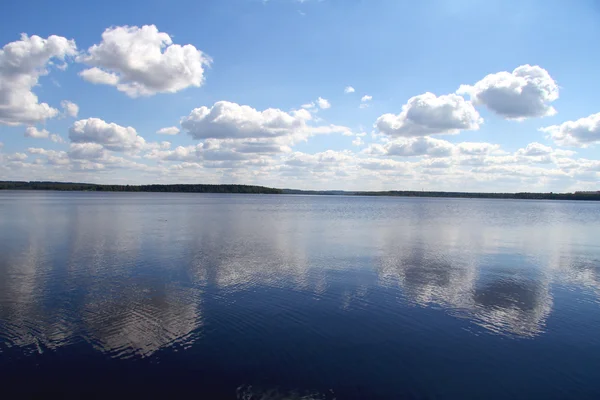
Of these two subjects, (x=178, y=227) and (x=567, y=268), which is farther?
(x=178, y=227)

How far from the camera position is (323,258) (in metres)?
18.7

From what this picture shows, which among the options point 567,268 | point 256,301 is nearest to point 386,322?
point 256,301

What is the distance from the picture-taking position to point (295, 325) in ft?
31.9

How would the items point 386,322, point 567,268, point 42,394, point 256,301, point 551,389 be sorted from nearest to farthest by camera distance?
point 42,394, point 551,389, point 386,322, point 256,301, point 567,268

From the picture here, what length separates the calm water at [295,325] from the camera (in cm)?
706

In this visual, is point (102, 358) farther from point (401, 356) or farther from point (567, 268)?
point (567, 268)

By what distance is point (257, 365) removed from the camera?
7586mm

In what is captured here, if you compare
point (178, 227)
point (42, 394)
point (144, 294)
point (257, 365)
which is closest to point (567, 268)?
point (257, 365)

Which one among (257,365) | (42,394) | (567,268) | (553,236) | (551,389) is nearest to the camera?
(42,394)

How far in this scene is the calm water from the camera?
7.06 meters

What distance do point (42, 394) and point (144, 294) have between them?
549 cm

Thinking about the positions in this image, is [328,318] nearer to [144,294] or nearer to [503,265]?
[144,294]

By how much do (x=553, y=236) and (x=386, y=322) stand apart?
2658 centimetres

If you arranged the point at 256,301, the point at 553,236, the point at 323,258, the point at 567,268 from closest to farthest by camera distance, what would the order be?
the point at 256,301
the point at 567,268
the point at 323,258
the point at 553,236
